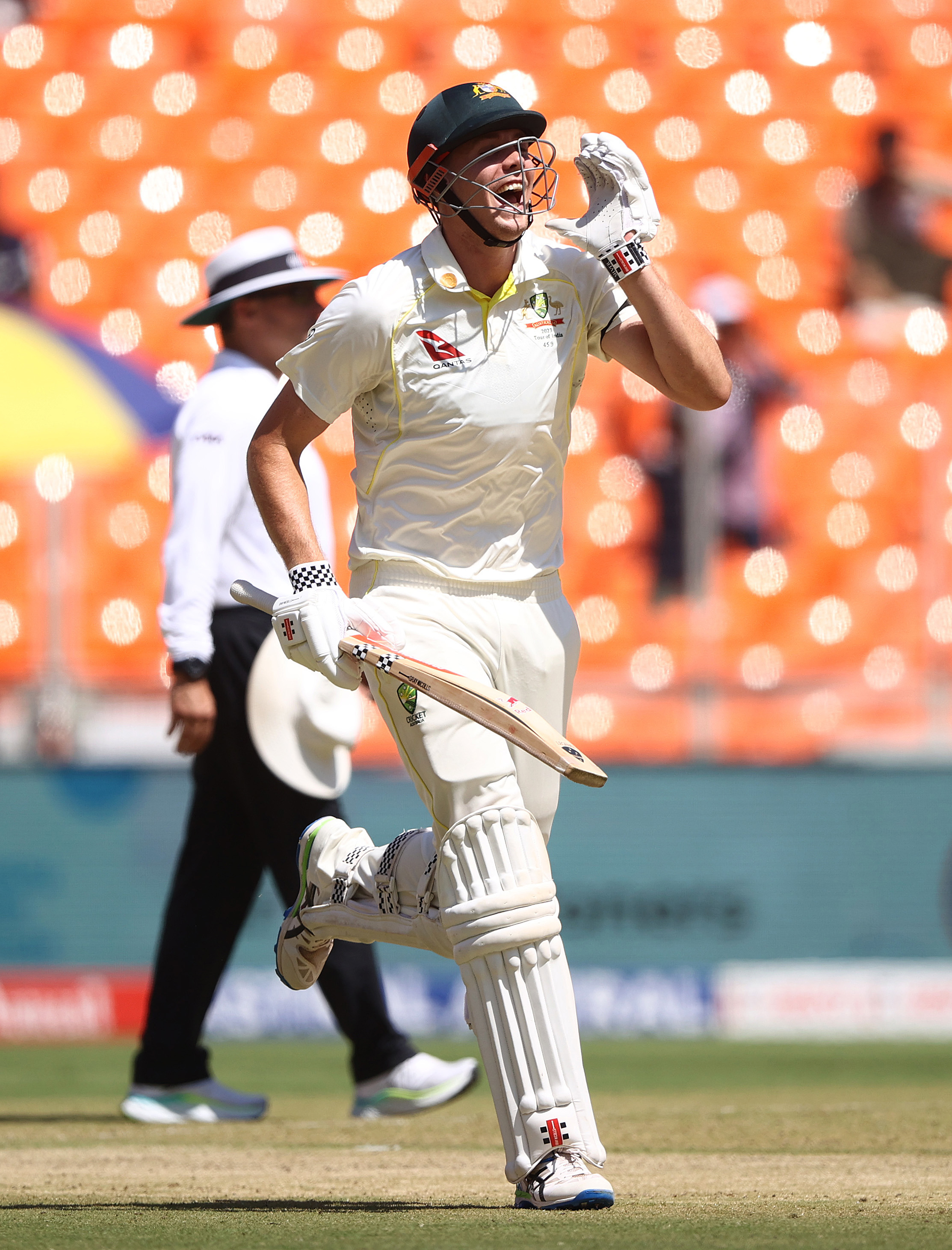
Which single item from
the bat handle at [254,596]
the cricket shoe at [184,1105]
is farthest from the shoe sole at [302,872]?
the cricket shoe at [184,1105]

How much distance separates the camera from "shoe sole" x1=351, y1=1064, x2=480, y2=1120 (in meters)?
5.00

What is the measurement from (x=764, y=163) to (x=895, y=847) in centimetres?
463

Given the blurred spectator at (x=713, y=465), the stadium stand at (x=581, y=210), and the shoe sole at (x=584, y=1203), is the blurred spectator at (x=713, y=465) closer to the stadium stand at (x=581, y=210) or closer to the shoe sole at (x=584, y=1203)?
the stadium stand at (x=581, y=210)

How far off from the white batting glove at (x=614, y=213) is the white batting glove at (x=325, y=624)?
30.2 inches

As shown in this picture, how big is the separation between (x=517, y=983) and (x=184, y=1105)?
2.15m

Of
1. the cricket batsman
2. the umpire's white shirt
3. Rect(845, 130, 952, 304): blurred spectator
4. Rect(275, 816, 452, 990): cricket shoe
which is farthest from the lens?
Rect(845, 130, 952, 304): blurred spectator

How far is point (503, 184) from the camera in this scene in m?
3.57

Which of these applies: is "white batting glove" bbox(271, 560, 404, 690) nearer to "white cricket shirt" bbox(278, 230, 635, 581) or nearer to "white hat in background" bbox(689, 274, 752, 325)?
"white cricket shirt" bbox(278, 230, 635, 581)

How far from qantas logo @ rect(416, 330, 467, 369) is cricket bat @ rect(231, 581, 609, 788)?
553mm

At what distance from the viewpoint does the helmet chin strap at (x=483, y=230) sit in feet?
11.7

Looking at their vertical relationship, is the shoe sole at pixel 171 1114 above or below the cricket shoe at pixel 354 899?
below

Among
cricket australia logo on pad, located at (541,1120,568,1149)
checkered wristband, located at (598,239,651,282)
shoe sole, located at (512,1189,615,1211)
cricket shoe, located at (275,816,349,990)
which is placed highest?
checkered wristband, located at (598,239,651,282)

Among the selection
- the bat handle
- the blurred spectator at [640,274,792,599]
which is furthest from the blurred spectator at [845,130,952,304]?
the bat handle

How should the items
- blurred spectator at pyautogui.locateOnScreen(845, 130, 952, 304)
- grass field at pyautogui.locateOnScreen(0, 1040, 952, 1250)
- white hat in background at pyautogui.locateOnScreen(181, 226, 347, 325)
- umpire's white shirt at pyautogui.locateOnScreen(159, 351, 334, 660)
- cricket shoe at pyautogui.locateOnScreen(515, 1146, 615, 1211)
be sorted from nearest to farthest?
grass field at pyautogui.locateOnScreen(0, 1040, 952, 1250)
cricket shoe at pyautogui.locateOnScreen(515, 1146, 615, 1211)
umpire's white shirt at pyautogui.locateOnScreen(159, 351, 334, 660)
white hat in background at pyautogui.locateOnScreen(181, 226, 347, 325)
blurred spectator at pyautogui.locateOnScreen(845, 130, 952, 304)
